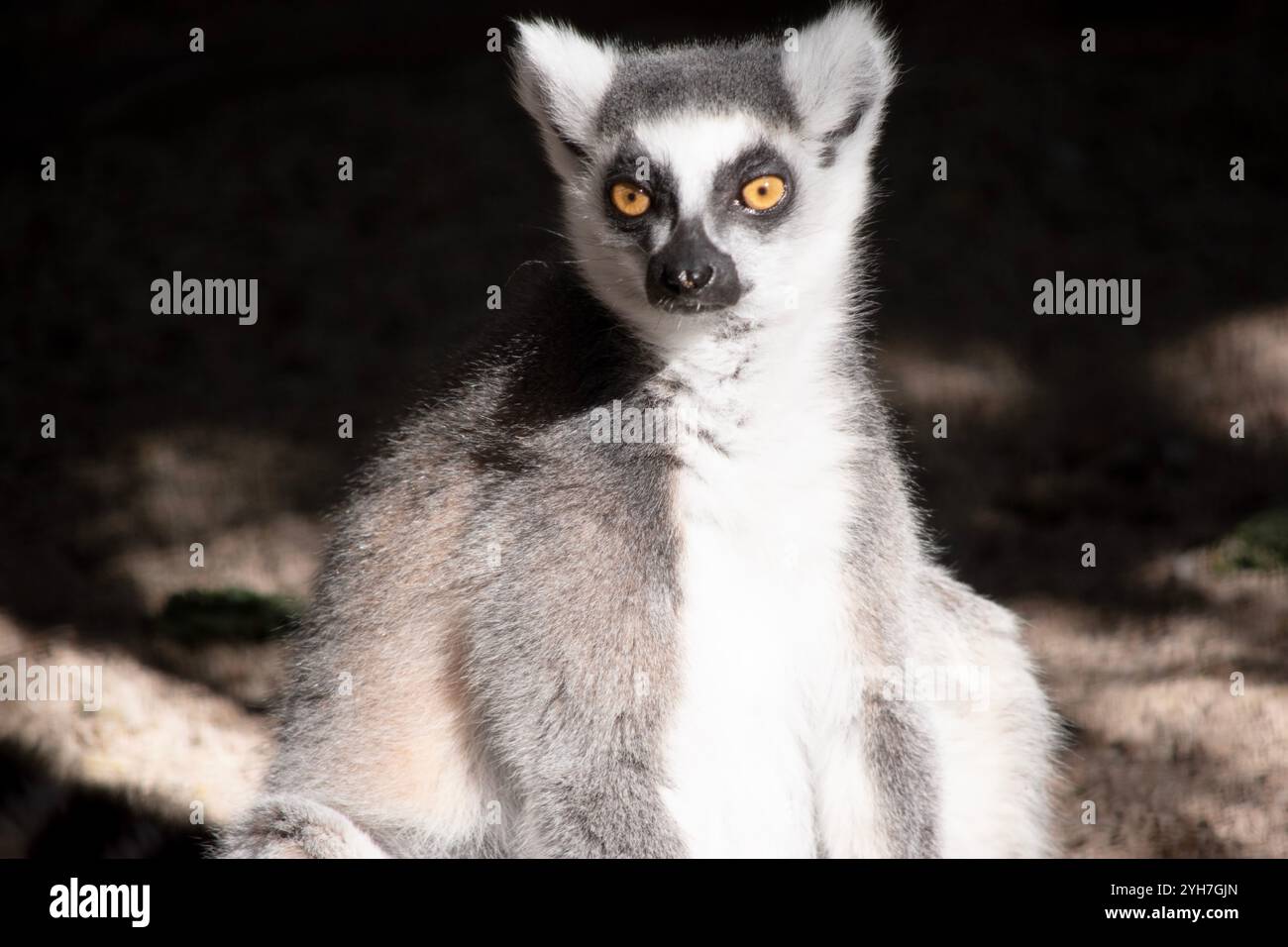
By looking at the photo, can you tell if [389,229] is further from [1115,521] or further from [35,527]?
[1115,521]

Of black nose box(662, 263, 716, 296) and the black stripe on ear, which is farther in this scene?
the black stripe on ear

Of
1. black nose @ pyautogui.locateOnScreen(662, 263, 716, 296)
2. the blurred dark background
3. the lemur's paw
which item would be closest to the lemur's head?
black nose @ pyautogui.locateOnScreen(662, 263, 716, 296)

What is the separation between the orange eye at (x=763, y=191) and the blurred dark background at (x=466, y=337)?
0.62 meters

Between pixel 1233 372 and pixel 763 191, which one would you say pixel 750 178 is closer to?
pixel 763 191

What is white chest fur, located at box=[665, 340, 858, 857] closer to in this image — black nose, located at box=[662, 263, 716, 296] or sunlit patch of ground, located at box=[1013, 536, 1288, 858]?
black nose, located at box=[662, 263, 716, 296]

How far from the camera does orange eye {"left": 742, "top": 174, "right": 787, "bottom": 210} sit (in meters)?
3.28

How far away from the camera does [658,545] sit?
10.7ft

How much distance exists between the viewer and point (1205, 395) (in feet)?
21.1

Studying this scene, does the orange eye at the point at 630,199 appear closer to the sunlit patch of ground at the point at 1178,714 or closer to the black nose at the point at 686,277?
the black nose at the point at 686,277

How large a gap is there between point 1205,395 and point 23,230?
6455 mm

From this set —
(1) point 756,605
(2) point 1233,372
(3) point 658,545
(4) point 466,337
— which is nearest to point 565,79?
(4) point 466,337

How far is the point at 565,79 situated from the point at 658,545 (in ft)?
3.95

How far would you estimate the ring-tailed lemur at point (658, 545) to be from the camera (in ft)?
10.6

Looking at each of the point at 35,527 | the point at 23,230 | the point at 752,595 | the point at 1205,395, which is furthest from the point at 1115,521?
the point at 23,230
